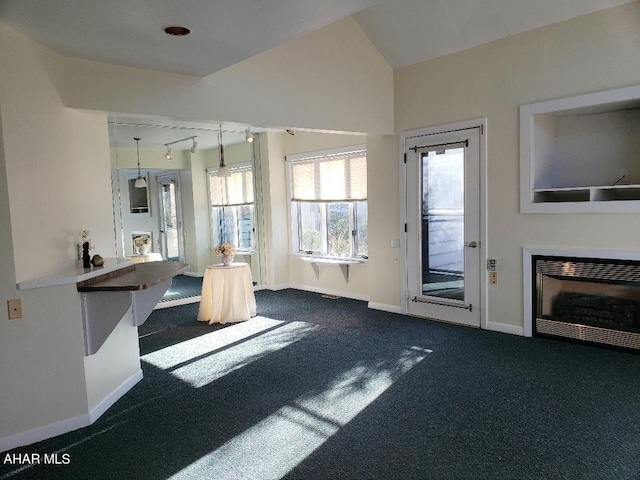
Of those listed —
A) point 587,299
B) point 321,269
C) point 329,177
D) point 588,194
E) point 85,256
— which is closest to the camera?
point 85,256

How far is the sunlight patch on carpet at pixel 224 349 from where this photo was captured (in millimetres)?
3793

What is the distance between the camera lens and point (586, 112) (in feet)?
13.8

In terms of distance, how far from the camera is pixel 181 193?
6078 millimetres

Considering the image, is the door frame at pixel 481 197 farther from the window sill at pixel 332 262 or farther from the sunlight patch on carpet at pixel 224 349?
the sunlight patch on carpet at pixel 224 349

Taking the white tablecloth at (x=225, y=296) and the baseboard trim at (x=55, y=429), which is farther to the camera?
the white tablecloth at (x=225, y=296)

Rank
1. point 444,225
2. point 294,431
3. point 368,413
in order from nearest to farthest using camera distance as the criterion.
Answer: point 294,431 → point 368,413 → point 444,225

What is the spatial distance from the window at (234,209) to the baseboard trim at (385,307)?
2.32 meters

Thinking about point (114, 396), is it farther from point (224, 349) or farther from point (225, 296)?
point (225, 296)

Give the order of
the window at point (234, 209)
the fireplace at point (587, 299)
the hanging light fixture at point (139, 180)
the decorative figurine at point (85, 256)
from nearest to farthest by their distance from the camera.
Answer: the decorative figurine at point (85, 256), the fireplace at point (587, 299), the hanging light fixture at point (139, 180), the window at point (234, 209)

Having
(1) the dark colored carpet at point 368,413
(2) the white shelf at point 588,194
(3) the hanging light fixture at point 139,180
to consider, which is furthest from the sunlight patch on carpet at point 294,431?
(3) the hanging light fixture at point 139,180

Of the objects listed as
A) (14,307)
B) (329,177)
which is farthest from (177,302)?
(14,307)

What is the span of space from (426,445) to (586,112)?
345 centimetres

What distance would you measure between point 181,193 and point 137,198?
27.7 inches

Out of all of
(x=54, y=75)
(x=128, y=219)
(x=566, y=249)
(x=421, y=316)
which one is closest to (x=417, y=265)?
(x=421, y=316)
